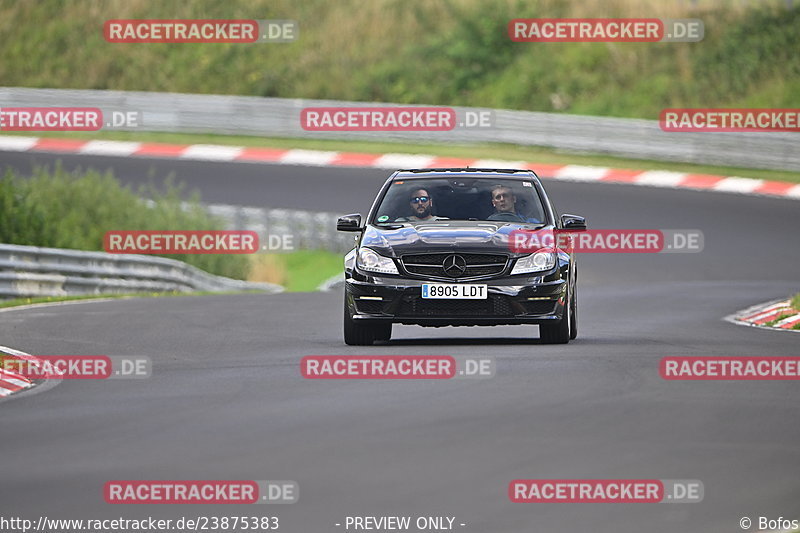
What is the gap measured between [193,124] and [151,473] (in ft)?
109

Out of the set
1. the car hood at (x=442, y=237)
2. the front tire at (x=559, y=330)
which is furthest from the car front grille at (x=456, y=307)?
the front tire at (x=559, y=330)

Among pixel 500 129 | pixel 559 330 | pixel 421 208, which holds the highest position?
pixel 500 129

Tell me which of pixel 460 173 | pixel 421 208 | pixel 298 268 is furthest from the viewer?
pixel 298 268

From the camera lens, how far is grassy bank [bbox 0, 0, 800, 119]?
4278 cm

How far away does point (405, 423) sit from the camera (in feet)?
32.5

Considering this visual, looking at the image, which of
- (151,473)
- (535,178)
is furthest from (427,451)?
(535,178)

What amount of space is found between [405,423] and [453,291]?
13.6ft

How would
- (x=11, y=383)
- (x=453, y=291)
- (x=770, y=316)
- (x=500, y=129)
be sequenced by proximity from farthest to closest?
(x=500, y=129) → (x=770, y=316) → (x=453, y=291) → (x=11, y=383)

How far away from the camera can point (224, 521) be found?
7.32m

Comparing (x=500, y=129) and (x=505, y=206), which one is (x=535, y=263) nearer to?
(x=505, y=206)

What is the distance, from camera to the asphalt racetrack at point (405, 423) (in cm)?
759

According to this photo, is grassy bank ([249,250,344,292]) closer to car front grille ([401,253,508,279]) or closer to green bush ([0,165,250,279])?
green bush ([0,165,250,279])

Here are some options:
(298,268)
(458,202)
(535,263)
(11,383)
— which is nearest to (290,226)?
(298,268)

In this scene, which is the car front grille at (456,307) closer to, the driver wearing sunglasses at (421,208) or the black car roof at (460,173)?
the driver wearing sunglasses at (421,208)
